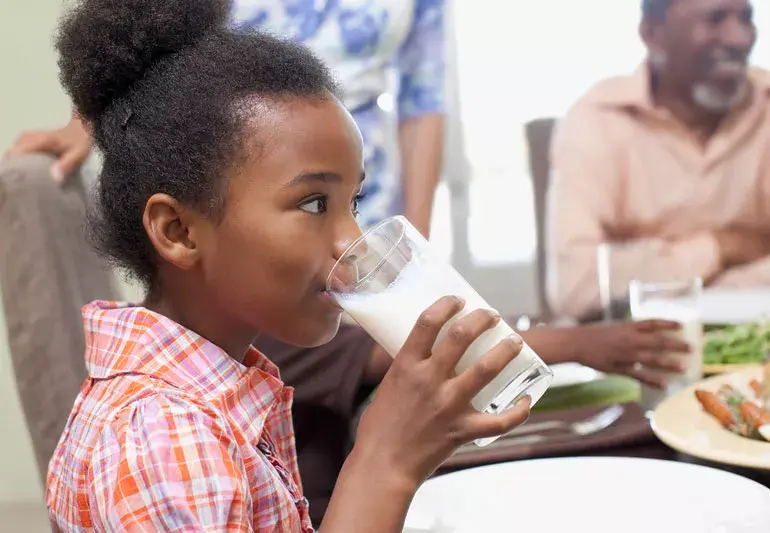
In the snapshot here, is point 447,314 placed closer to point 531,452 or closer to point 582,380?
point 531,452

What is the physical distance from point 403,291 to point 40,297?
1.55 ft

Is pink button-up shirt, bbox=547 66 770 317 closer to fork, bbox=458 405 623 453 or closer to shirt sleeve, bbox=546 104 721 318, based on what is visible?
shirt sleeve, bbox=546 104 721 318

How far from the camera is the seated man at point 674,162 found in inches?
71.8

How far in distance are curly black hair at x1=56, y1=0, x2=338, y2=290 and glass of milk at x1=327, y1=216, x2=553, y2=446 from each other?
0.12 metres

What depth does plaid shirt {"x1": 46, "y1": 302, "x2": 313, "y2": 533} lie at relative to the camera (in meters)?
0.50

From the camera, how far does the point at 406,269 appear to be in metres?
0.59

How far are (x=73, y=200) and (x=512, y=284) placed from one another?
1.22 metres

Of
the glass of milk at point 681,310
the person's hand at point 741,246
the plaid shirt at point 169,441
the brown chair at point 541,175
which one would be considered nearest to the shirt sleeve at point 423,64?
the brown chair at point 541,175

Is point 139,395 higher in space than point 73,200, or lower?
lower

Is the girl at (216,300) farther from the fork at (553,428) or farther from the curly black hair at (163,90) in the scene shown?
the fork at (553,428)

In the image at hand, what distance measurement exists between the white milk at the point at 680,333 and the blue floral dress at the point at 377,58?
0.73 meters

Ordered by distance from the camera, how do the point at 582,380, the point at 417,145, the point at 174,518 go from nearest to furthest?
the point at 174,518, the point at 582,380, the point at 417,145

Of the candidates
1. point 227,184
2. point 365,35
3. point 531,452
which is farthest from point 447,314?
point 365,35

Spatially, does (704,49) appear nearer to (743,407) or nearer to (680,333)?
(680,333)
